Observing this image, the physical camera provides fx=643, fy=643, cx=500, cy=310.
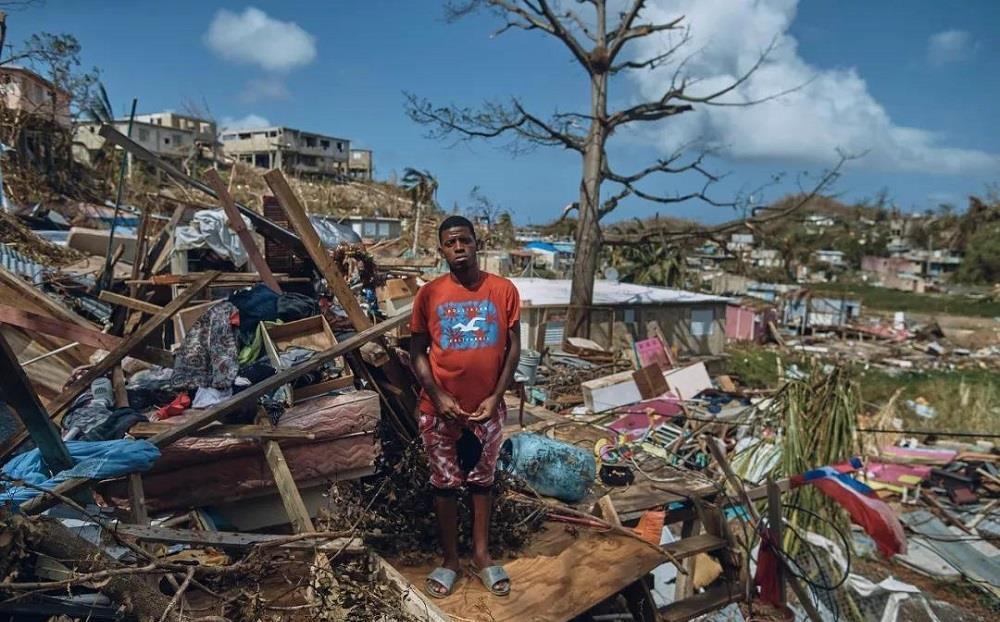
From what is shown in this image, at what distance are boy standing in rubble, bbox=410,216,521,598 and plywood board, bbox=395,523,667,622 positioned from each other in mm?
92

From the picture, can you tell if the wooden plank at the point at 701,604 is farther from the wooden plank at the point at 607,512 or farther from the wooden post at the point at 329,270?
the wooden post at the point at 329,270

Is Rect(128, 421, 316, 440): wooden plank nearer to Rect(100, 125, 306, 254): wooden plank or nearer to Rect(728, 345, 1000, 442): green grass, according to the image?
Rect(100, 125, 306, 254): wooden plank

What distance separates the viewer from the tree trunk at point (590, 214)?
51.6ft

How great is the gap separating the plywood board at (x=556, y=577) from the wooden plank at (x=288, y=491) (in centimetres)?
67

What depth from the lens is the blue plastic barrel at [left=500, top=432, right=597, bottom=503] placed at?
489 cm

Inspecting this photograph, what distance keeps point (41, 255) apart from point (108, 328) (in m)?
5.04

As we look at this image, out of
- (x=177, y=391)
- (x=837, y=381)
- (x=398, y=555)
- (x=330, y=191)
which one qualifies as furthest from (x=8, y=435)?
(x=330, y=191)

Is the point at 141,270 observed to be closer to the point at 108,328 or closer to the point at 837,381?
the point at 108,328

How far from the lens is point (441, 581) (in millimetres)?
3342

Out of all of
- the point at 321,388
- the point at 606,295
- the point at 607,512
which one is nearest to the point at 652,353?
the point at 606,295

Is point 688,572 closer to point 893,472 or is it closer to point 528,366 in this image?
point 528,366

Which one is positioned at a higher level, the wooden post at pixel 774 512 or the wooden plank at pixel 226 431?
the wooden plank at pixel 226 431

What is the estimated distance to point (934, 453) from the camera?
12.3m

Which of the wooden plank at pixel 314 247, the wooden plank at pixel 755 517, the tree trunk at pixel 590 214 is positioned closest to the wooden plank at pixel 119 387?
the wooden plank at pixel 314 247
